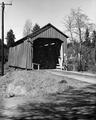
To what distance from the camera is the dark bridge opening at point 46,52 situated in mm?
28873

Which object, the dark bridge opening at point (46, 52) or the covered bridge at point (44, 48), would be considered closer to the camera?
the covered bridge at point (44, 48)

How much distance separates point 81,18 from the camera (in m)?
A: 42.3

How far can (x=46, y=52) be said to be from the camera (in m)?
29.9

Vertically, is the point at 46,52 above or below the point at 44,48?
below

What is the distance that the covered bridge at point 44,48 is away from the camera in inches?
1064

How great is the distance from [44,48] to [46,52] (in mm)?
628

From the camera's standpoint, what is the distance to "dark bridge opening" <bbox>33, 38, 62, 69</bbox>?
28873mm

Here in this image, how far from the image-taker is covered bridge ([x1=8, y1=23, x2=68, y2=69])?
27031mm

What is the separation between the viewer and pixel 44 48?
29.9 metres

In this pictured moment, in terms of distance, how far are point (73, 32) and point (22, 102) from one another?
36449mm

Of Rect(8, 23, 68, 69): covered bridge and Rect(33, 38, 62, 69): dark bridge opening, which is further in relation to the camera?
Rect(33, 38, 62, 69): dark bridge opening

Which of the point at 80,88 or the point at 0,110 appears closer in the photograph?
the point at 0,110

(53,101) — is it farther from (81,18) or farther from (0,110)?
(81,18)

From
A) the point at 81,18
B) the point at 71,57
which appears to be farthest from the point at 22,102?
the point at 81,18
